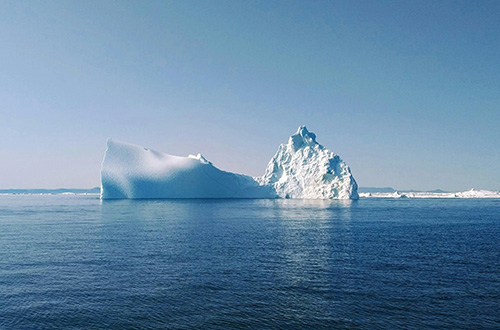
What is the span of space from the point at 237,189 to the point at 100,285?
90911 mm

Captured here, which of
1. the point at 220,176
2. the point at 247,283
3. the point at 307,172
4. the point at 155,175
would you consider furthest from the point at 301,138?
the point at 247,283

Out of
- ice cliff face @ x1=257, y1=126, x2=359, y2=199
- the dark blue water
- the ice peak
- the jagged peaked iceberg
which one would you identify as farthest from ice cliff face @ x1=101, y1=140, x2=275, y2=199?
the dark blue water

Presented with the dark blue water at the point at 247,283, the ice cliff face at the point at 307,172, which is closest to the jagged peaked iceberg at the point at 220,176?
the ice cliff face at the point at 307,172

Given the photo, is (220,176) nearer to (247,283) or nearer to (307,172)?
(307,172)

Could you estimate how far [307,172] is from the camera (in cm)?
9994

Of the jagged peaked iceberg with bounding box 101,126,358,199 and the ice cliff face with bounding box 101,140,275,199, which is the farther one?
the jagged peaked iceberg with bounding box 101,126,358,199

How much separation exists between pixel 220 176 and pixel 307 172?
2380 centimetres

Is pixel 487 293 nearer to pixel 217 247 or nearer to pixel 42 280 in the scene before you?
pixel 217 247

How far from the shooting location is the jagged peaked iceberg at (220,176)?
86.4 metres

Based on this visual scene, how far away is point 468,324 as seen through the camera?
10906 mm

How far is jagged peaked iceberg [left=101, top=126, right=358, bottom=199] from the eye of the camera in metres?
86.4

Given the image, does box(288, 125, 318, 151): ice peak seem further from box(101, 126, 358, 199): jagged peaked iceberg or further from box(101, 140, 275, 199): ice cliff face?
box(101, 140, 275, 199): ice cliff face

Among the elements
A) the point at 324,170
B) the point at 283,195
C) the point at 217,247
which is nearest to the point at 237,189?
the point at 283,195

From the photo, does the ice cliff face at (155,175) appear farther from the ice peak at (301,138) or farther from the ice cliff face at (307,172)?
the ice peak at (301,138)
